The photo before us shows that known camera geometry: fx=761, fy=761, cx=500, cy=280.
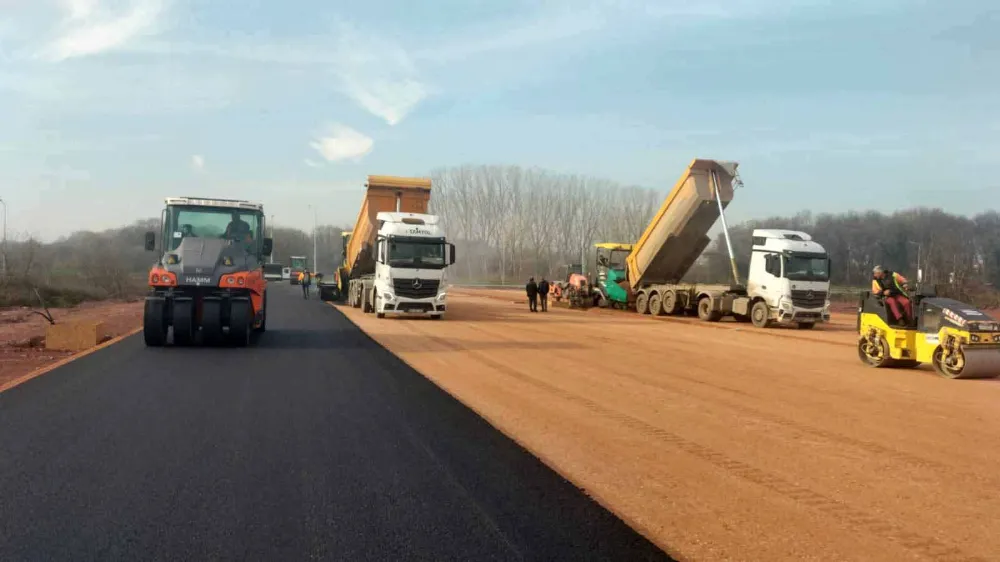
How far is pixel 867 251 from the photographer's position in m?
67.0

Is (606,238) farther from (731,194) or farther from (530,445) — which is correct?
(530,445)

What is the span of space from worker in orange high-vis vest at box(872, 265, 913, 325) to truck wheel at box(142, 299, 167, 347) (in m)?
13.4

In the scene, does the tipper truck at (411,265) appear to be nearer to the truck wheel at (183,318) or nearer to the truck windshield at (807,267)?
the truck wheel at (183,318)

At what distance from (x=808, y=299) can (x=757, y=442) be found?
17.3 metres

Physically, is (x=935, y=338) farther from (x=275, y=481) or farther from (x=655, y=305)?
(x=655, y=305)

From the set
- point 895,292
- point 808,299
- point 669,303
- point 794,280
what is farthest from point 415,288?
point 895,292

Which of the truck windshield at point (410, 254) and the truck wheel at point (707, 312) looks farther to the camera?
the truck wheel at point (707, 312)

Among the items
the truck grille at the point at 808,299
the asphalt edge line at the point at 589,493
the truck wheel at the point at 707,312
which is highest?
the truck grille at the point at 808,299

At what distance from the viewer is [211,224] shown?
16047 mm

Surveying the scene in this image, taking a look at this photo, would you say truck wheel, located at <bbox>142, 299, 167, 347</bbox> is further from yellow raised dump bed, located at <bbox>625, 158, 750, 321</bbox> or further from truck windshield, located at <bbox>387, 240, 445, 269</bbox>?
yellow raised dump bed, located at <bbox>625, 158, 750, 321</bbox>

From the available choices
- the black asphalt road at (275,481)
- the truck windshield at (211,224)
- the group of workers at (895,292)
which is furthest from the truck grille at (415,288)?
the group of workers at (895,292)

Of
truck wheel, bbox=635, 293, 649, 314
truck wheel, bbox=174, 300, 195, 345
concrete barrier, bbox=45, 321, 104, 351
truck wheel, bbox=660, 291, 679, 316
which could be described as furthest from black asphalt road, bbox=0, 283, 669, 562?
truck wheel, bbox=635, 293, 649, 314

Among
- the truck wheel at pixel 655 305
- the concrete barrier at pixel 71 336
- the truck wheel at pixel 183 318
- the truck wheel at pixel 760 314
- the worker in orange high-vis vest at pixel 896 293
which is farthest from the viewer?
the truck wheel at pixel 655 305

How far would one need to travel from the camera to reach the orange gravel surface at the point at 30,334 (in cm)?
1351
